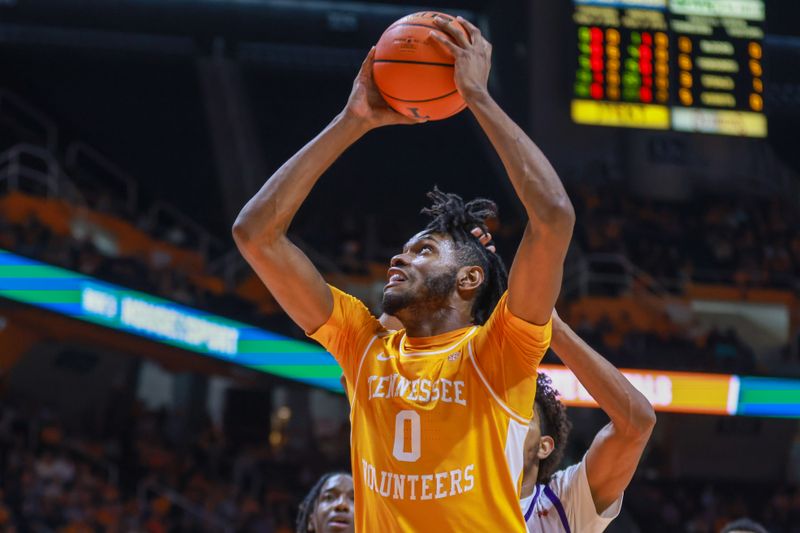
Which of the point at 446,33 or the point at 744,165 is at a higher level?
the point at 744,165

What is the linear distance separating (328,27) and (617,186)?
206 inches

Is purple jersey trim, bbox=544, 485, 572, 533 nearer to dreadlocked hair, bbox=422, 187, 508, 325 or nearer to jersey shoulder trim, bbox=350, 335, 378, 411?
dreadlocked hair, bbox=422, 187, 508, 325

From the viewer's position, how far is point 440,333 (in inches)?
132

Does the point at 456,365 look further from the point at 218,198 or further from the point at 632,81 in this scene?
the point at 218,198

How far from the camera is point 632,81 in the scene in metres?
13.1

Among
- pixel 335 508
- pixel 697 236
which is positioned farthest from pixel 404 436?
pixel 697 236

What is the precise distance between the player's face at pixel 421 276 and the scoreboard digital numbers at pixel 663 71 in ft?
32.7

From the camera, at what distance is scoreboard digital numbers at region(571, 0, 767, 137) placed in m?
13.1

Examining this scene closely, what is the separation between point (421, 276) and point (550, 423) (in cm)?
99

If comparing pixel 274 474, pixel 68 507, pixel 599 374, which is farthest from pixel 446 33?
pixel 274 474

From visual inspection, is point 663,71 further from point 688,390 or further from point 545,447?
point 545,447

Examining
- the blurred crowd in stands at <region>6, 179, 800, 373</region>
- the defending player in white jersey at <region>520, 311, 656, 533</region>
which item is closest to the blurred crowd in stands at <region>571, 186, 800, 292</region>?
the blurred crowd in stands at <region>6, 179, 800, 373</region>

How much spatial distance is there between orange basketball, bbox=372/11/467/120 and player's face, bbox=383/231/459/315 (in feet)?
1.19

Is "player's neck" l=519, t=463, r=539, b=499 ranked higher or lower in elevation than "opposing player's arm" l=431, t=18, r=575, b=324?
lower
